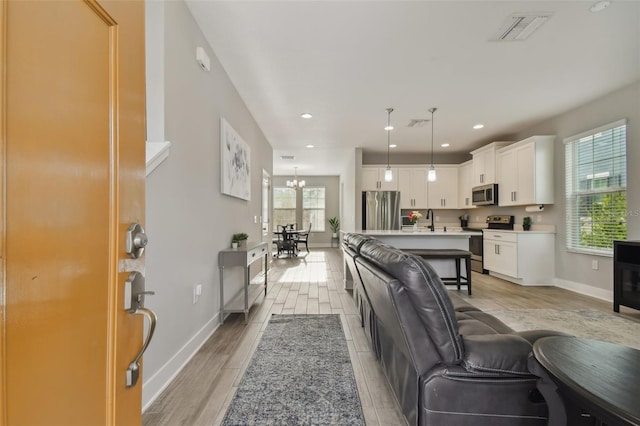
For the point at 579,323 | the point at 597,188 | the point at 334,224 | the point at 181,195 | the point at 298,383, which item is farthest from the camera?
the point at 334,224

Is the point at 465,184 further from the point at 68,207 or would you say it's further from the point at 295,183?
the point at 68,207

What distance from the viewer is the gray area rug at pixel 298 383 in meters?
1.61

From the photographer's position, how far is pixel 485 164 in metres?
5.86

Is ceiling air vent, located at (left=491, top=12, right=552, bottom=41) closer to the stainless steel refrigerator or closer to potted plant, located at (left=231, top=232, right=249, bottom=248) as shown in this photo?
potted plant, located at (left=231, top=232, right=249, bottom=248)

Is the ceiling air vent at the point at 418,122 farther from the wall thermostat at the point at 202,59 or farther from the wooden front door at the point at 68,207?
the wooden front door at the point at 68,207

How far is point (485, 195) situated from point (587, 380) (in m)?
5.55

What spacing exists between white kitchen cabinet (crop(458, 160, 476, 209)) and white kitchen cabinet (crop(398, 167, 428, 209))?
844mm

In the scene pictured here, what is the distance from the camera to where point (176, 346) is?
2.06 meters

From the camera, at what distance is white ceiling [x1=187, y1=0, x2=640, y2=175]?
225 cm

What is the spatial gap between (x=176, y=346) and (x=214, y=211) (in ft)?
4.06

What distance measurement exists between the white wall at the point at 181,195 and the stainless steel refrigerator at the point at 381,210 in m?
4.00

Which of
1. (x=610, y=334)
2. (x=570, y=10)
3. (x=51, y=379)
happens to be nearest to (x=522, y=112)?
(x=570, y=10)

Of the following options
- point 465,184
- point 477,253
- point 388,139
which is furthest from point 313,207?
point 477,253

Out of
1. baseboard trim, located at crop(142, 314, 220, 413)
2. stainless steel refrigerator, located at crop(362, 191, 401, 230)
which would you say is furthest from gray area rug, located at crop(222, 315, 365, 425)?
stainless steel refrigerator, located at crop(362, 191, 401, 230)
